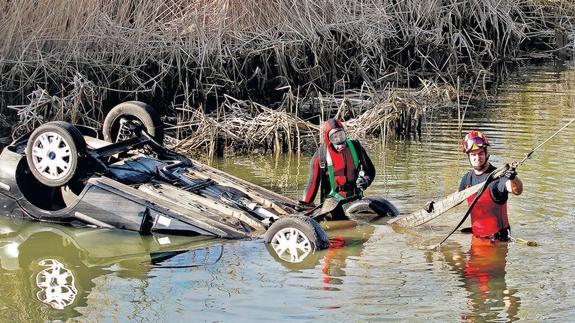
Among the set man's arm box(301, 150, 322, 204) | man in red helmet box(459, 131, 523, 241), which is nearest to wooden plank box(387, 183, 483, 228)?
man in red helmet box(459, 131, 523, 241)

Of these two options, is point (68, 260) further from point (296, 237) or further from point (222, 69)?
point (222, 69)

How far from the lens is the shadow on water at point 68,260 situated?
10094mm

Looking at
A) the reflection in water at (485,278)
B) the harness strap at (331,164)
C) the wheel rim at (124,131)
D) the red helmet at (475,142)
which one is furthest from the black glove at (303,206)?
the wheel rim at (124,131)

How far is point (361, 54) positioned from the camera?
2072cm

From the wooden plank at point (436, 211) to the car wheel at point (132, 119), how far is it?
3.27 meters

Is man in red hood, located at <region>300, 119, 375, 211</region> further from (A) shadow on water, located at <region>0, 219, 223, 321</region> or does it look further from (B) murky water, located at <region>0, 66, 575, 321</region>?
(A) shadow on water, located at <region>0, 219, 223, 321</region>

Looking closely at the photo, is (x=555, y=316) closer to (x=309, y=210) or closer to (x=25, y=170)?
(x=309, y=210)

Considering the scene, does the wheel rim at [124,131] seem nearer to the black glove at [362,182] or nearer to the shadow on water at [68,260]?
the shadow on water at [68,260]

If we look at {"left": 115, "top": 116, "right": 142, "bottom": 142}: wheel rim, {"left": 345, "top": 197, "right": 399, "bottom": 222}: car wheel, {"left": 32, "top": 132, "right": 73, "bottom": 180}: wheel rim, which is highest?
{"left": 115, "top": 116, "right": 142, "bottom": 142}: wheel rim

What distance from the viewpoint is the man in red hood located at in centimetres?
1217

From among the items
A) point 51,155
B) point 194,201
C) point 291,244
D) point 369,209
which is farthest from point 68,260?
point 369,209

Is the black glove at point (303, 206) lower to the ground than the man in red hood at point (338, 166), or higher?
lower

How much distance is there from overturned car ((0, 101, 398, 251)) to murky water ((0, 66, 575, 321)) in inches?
7.4

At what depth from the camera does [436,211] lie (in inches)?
443
